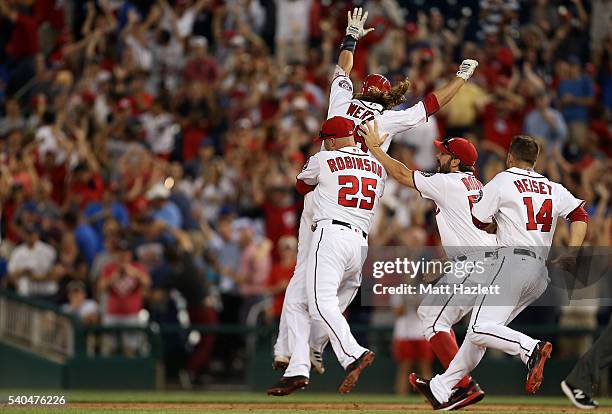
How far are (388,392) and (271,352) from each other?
129cm

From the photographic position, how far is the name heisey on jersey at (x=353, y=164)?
9.97m

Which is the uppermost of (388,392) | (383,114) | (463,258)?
(383,114)

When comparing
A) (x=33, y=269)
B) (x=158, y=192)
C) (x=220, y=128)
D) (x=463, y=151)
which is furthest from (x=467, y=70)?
(x=220, y=128)

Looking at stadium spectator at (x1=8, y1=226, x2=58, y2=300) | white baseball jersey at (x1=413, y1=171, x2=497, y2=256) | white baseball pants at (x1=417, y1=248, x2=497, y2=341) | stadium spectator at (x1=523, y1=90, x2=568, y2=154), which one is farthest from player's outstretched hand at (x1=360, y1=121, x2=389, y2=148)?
stadium spectator at (x1=523, y1=90, x2=568, y2=154)

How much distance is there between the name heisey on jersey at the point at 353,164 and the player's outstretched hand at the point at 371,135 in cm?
16

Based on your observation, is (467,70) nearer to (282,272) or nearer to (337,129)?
(337,129)

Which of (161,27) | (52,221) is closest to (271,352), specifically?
(52,221)

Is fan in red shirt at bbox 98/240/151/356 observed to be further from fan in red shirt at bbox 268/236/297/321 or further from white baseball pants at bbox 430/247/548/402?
white baseball pants at bbox 430/247/548/402

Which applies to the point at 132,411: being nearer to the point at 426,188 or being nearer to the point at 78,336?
the point at 426,188

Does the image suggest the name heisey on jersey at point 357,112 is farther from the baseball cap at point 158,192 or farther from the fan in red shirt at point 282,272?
the baseball cap at point 158,192

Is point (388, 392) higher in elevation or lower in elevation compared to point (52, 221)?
lower

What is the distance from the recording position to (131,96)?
17.2 meters

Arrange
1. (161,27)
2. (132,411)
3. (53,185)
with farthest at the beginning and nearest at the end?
(161,27)
(53,185)
(132,411)

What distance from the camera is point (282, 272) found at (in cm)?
1413
